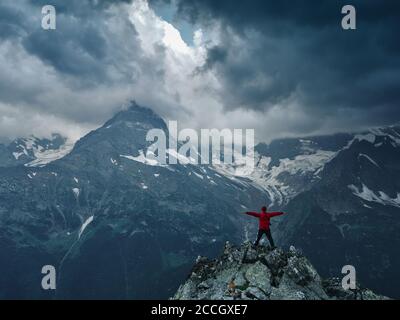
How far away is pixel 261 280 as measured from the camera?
55.0 meters

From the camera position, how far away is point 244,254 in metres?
60.2

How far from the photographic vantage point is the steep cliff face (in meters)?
53.4

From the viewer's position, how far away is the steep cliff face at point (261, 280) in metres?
53.4
